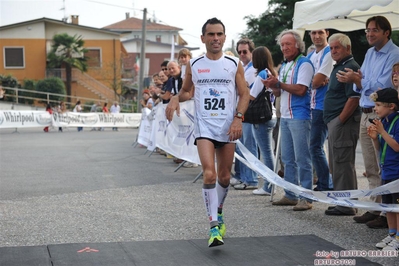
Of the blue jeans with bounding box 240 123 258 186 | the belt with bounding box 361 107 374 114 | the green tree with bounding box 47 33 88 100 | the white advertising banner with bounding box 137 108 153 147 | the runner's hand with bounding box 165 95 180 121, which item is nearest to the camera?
the runner's hand with bounding box 165 95 180 121

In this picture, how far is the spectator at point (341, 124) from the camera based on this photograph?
8258 millimetres

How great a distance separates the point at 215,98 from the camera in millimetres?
6926

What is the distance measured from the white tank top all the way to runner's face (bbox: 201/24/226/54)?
0.42 feet

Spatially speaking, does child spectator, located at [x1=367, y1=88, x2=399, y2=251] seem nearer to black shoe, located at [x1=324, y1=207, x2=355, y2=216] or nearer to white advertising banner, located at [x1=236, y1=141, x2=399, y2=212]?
white advertising banner, located at [x1=236, y1=141, x2=399, y2=212]

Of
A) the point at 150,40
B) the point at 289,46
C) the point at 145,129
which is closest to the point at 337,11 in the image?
the point at 289,46

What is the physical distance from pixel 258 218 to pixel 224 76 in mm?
2065

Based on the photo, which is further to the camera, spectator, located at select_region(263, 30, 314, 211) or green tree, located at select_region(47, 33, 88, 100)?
green tree, located at select_region(47, 33, 88, 100)

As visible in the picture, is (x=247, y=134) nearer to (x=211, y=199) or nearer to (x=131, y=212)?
(x=131, y=212)

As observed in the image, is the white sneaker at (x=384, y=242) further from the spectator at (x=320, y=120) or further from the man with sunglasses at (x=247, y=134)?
the man with sunglasses at (x=247, y=134)

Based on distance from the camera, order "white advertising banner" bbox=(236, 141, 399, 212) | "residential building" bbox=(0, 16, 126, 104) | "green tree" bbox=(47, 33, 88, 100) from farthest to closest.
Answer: "residential building" bbox=(0, 16, 126, 104) → "green tree" bbox=(47, 33, 88, 100) → "white advertising banner" bbox=(236, 141, 399, 212)

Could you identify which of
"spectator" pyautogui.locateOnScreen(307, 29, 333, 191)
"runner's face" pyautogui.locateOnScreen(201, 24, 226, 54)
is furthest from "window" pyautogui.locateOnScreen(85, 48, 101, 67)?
"runner's face" pyautogui.locateOnScreen(201, 24, 226, 54)

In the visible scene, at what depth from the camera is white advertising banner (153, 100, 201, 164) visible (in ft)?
42.3

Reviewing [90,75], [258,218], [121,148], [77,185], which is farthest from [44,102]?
[258,218]

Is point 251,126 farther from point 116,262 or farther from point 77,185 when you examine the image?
point 116,262
